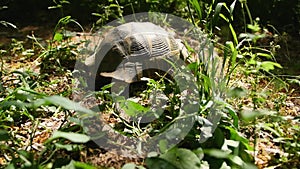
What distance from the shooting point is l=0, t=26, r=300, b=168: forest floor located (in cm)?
174

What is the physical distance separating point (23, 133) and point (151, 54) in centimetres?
87

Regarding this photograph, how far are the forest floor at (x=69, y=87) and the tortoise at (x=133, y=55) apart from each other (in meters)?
0.26

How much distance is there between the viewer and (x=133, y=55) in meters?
2.43

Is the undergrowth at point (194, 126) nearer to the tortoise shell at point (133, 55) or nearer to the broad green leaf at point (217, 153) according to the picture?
the broad green leaf at point (217, 153)

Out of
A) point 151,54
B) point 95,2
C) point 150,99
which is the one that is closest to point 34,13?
point 95,2

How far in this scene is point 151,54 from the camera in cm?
243

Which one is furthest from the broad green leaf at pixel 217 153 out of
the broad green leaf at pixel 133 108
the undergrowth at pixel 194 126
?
the broad green leaf at pixel 133 108

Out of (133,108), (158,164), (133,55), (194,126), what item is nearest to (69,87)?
(133,55)

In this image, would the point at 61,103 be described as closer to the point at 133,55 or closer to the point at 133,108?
the point at 133,108

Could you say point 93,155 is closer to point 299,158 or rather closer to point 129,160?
point 129,160

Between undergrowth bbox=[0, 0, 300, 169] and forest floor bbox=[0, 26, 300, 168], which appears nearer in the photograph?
undergrowth bbox=[0, 0, 300, 169]

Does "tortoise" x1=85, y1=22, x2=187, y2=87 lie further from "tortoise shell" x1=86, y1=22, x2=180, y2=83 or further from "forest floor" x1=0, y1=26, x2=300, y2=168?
"forest floor" x1=0, y1=26, x2=300, y2=168

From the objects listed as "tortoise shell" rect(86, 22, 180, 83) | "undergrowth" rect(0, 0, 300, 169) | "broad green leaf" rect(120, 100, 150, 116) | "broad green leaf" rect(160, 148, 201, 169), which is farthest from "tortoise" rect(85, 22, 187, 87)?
"broad green leaf" rect(160, 148, 201, 169)

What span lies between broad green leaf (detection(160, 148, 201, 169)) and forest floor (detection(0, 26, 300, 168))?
0.21 m
